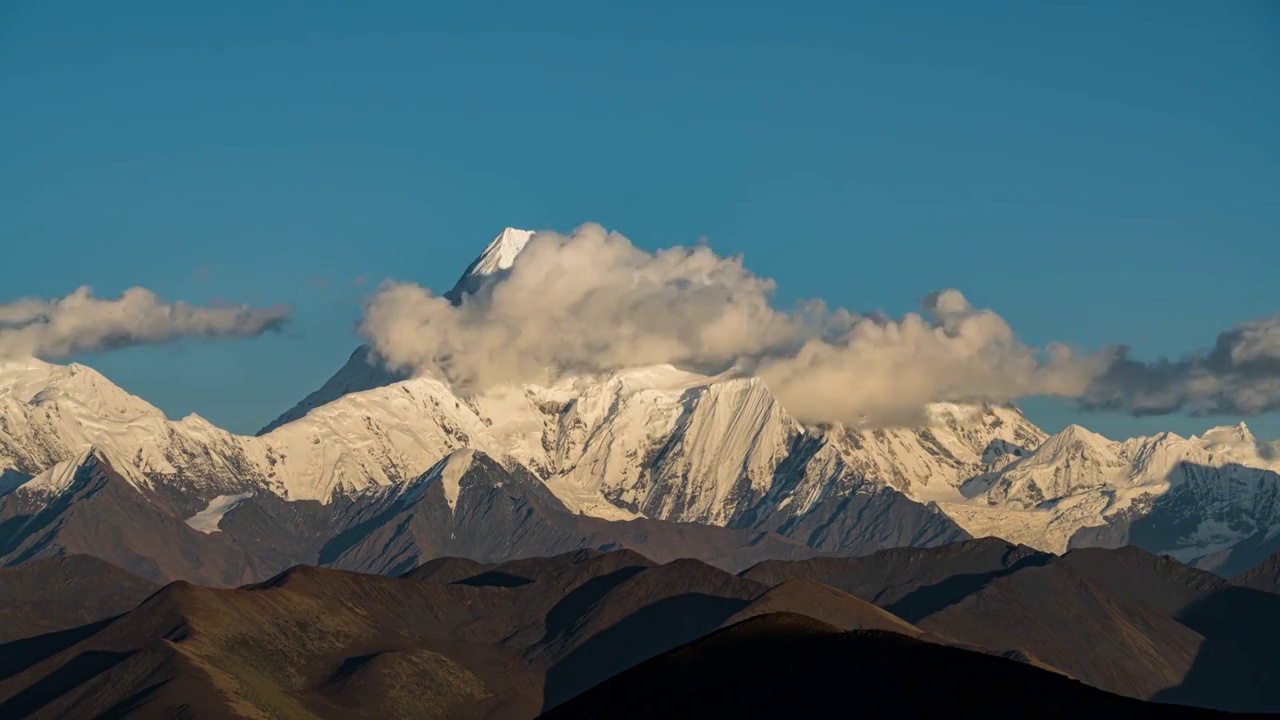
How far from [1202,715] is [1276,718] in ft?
21.4

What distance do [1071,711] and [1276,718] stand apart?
18039mm

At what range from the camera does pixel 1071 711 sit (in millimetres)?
199875

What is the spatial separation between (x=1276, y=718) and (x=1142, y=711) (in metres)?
11.4

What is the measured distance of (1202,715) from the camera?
195 metres

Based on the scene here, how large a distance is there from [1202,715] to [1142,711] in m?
5.10

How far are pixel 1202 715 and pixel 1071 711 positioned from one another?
11568mm

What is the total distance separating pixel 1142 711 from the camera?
642 feet

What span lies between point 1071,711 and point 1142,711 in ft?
22.4

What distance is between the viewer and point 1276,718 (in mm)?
191250
